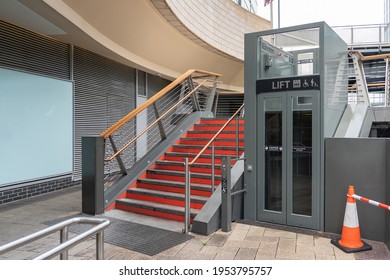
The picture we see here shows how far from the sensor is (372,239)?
4422 millimetres

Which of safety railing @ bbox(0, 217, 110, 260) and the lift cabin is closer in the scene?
safety railing @ bbox(0, 217, 110, 260)

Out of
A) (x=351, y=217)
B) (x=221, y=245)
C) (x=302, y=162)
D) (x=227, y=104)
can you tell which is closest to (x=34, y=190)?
(x=221, y=245)

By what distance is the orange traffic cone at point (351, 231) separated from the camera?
4137 millimetres

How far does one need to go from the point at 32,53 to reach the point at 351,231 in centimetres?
672

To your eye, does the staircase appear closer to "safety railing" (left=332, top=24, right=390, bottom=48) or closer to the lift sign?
the lift sign

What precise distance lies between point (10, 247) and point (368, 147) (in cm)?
422

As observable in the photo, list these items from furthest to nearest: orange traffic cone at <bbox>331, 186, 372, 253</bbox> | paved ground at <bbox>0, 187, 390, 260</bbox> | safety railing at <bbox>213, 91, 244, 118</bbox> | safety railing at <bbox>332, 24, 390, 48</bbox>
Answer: safety railing at <bbox>213, 91, 244, 118</bbox> < safety railing at <bbox>332, 24, 390, 48</bbox> < orange traffic cone at <bbox>331, 186, 372, 253</bbox> < paved ground at <bbox>0, 187, 390, 260</bbox>

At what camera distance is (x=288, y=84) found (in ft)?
16.6

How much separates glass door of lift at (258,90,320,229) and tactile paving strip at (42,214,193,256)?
4.87 feet

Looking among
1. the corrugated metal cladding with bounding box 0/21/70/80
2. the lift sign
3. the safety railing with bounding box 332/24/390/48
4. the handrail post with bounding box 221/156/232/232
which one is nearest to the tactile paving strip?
the handrail post with bounding box 221/156/232/232

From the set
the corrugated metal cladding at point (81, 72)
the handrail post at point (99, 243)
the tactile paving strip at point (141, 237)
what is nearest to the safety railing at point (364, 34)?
the corrugated metal cladding at point (81, 72)

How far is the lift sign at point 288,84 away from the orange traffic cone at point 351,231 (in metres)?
1.54

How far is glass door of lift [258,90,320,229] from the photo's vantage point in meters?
4.89

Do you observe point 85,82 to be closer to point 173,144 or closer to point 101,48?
point 101,48
